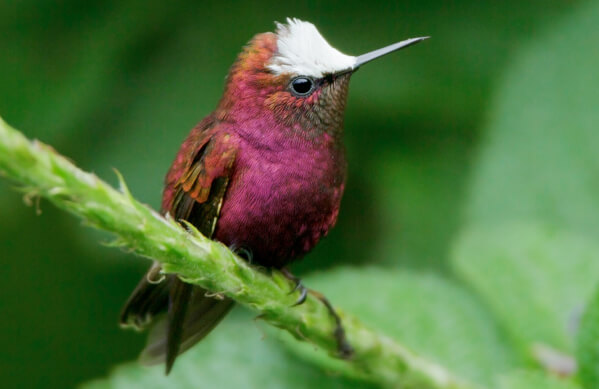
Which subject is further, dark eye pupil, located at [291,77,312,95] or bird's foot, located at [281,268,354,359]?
dark eye pupil, located at [291,77,312,95]

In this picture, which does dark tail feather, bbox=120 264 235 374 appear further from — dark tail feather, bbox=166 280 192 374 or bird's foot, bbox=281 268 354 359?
bird's foot, bbox=281 268 354 359

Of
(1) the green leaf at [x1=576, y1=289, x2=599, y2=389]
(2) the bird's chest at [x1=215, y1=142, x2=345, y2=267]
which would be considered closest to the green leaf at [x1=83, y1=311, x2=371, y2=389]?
(2) the bird's chest at [x1=215, y1=142, x2=345, y2=267]

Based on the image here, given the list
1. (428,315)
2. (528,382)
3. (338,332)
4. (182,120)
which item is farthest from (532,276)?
(182,120)

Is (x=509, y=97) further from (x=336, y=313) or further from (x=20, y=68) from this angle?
(x=20, y=68)

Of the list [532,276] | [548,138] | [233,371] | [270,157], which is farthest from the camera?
[548,138]

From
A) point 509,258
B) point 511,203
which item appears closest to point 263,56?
point 509,258

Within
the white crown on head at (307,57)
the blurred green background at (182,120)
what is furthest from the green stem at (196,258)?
the blurred green background at (182,120)

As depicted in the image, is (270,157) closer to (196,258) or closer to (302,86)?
(302,86)
